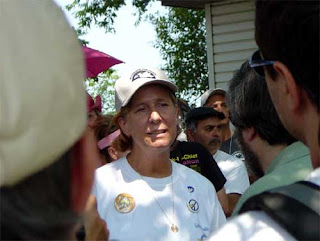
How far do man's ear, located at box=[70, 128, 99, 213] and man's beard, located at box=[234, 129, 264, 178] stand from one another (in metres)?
1.40

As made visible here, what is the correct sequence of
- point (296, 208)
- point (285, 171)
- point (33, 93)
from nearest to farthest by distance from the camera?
1. point (33, 93)
2. point (296, 208)
3. point (285, 171)

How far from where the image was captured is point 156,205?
3.43m

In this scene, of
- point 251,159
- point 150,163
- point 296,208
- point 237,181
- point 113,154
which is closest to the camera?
point 296,208

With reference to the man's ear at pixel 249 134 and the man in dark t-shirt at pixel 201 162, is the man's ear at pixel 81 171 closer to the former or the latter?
the man's ear at pixel 249 134

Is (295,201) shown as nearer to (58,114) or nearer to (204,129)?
(58,114)

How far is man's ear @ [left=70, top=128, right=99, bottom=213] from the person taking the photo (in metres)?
1.29

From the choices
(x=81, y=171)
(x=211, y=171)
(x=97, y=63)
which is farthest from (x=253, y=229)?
(x=97, y=63)

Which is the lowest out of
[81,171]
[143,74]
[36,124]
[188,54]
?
[188,54]

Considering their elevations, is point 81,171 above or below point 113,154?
above

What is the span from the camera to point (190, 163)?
4.77 metres

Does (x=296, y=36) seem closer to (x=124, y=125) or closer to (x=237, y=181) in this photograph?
(x=124, y=125)

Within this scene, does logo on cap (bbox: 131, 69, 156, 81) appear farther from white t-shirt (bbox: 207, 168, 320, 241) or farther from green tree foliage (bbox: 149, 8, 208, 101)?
green tree foliage (bbox: 149, 8, 208, 101)

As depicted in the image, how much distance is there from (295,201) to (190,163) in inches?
128

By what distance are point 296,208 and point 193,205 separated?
2.01 meters
